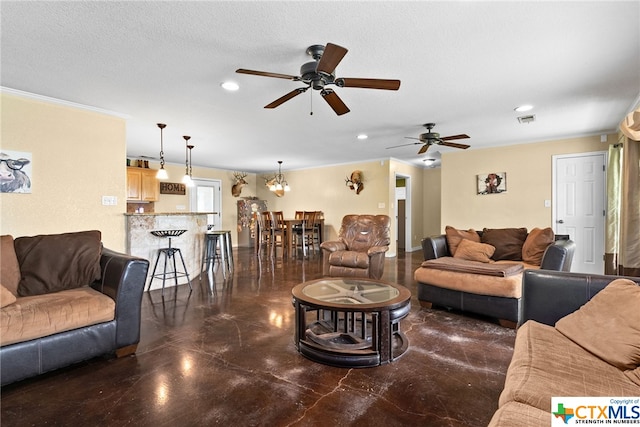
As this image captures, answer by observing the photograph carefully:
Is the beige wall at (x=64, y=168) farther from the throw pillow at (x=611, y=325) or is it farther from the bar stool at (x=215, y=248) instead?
the throw pillow at (x=611, y=325)

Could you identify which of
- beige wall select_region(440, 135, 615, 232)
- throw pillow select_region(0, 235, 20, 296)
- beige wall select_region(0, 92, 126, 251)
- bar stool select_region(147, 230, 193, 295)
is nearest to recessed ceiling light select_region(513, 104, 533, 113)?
beige wall select_region(440, 135, 615, 232)

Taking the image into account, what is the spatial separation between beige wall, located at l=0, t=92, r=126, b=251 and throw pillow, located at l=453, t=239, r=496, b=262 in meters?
4.21

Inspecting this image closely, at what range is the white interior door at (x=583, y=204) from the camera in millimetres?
4719

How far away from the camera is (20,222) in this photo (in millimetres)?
3064

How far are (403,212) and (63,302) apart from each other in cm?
755

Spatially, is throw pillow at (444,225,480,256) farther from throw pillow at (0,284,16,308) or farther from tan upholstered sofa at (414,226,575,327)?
throw pillow at (0,284,16,308)

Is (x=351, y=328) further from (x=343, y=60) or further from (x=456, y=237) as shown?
(x=343, y=60)

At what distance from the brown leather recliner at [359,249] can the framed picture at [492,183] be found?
7.63 ft

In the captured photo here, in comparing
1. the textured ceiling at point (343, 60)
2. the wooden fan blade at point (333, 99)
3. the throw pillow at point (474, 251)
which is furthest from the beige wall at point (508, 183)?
the wooden fan blade at point (333, 99)

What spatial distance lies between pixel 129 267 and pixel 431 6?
8.78ft

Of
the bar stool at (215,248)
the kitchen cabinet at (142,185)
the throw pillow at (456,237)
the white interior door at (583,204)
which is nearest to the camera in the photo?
the throw pillow at (456,237)

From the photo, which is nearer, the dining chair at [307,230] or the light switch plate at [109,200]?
the light switch plate at [109,200]

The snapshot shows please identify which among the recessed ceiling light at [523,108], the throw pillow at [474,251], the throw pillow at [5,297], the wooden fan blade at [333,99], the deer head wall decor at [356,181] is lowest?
the throw pillow at [5,297]

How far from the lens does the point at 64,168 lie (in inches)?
130
